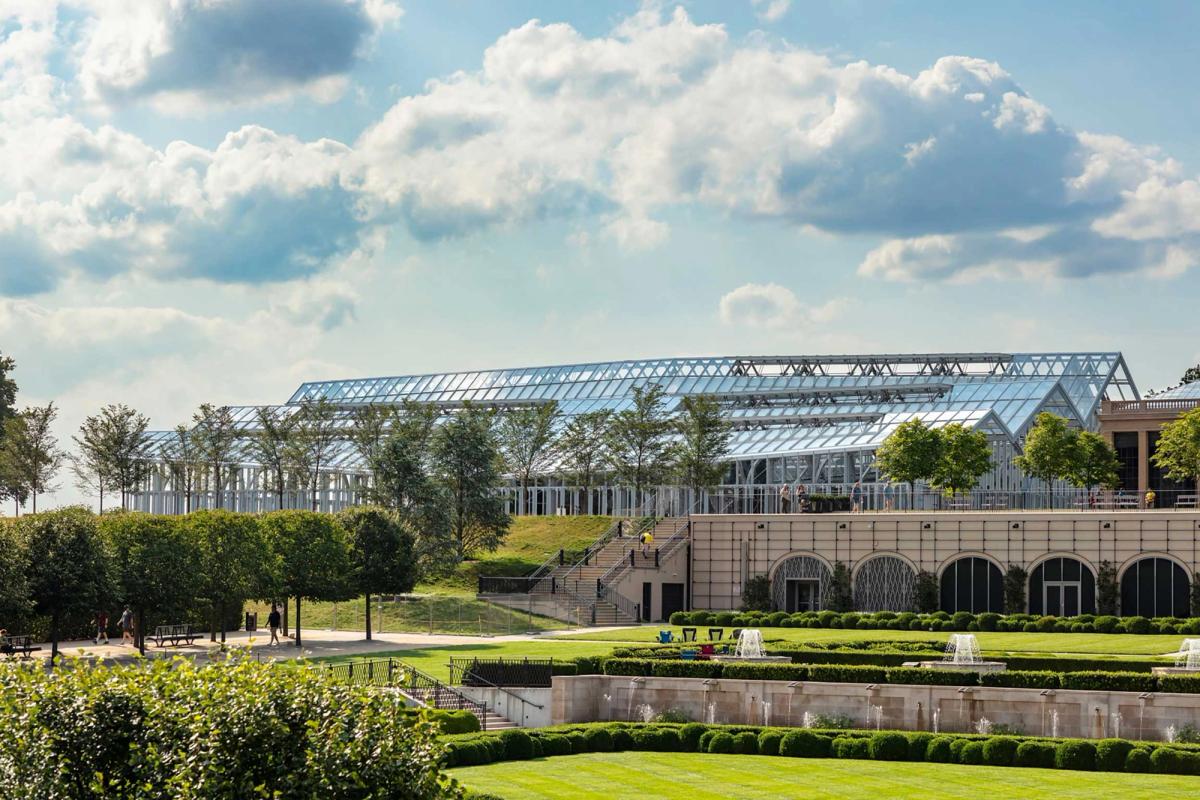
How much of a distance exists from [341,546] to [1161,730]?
117ft

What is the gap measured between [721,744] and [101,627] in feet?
109

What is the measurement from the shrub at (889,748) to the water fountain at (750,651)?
29.0 feet

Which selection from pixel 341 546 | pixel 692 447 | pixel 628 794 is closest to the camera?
pixel 628 794

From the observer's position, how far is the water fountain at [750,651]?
4434 centimetres

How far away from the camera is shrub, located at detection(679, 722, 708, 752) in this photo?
36.6 meters

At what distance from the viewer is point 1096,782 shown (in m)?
31.1

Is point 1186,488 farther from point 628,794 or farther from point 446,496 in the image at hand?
point 628,794

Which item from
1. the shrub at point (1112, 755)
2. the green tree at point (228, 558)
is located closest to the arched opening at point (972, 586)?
the green tree at point (228, 558)

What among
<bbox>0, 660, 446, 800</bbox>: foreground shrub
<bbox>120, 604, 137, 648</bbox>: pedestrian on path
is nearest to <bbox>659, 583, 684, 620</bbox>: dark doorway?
<bbox>120, 604, 137, 648</bbox>: pedestrian on path

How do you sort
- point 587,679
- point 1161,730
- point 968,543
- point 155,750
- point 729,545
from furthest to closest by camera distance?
point 729,545, point 968,543, point 587,679, point 1161,730, point 155,750

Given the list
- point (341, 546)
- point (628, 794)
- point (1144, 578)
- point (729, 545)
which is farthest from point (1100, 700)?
point (729, 545)

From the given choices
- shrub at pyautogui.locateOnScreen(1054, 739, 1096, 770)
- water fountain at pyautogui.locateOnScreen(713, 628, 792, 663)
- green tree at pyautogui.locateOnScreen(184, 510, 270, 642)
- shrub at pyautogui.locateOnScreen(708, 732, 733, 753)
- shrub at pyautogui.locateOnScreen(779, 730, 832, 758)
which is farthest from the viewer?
green tree at pyautogui.locateOnScreen(184, 510, 270, 642)

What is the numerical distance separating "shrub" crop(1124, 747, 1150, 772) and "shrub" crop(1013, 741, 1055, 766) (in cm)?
163

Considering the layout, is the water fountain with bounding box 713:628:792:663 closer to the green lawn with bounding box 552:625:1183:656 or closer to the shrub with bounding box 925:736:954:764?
the green lawn with bounding box 552:625:1183:656
